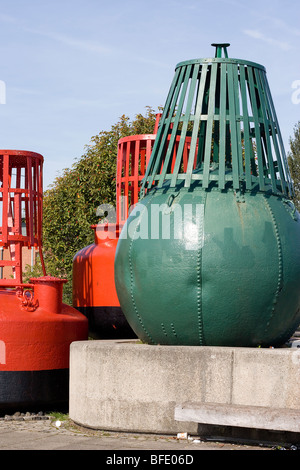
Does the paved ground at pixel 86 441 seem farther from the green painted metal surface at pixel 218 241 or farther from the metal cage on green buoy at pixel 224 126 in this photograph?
the metal cage on green buoy at pixel 224 126

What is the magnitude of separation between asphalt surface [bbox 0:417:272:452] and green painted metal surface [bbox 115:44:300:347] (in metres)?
1.14

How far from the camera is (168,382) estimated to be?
Answer: 7258mm

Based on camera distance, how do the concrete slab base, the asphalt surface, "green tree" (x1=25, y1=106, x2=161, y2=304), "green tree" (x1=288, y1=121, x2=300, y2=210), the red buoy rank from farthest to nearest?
"green tree" (x1=288, y1=121, x2=300, y2=210), "green tree" (x1=25, y1=106, x2=161, y2=304), the red buoy, the concrete slab base, the asphalt surface

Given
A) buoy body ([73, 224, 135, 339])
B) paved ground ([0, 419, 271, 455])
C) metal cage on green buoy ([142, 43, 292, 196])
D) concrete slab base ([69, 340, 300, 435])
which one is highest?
metal cage on green buoy ([142, 43, 292, 196])

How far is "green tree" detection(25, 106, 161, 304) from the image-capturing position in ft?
79.9

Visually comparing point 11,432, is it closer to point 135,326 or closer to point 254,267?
point 135,326

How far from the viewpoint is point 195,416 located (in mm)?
6617

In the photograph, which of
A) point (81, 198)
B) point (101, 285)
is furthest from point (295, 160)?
point (101, 285)

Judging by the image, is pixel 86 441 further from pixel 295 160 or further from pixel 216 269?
pixel 295 160

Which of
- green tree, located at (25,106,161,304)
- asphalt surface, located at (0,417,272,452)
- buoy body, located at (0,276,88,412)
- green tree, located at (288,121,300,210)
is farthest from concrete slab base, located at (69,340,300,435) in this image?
green tree, located at (288,121,300,210)

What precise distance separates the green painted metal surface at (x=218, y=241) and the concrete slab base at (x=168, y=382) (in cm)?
46

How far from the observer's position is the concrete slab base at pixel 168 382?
689 cm

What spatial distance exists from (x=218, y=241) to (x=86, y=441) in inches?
93.1

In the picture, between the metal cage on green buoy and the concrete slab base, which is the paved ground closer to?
the concrete slab base
